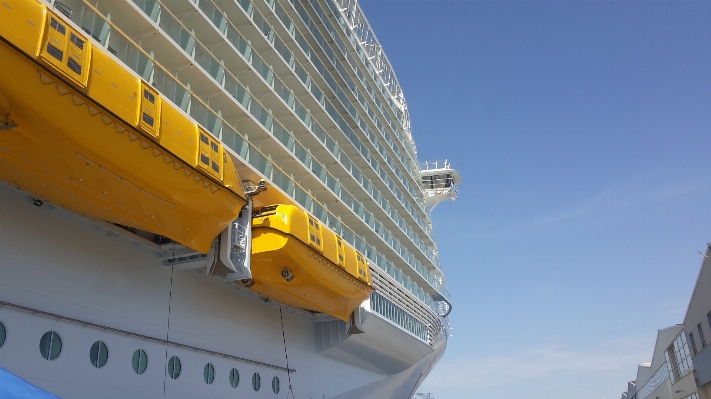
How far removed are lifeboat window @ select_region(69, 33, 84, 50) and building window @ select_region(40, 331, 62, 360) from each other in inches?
185

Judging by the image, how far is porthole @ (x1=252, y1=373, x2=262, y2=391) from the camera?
14.8 meters

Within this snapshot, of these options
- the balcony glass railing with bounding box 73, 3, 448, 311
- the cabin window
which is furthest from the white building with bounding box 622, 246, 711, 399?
the cabin window

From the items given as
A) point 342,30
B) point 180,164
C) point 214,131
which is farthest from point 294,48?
point 180,164

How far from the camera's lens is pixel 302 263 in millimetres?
13484

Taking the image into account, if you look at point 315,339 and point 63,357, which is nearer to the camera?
point 63,357

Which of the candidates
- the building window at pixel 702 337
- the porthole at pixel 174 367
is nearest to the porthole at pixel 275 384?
the porthole at pixel 174 367

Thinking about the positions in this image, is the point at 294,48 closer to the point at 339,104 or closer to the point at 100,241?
the point at 339,104

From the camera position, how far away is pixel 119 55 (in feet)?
36.6

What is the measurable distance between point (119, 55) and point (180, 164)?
295 centimetres

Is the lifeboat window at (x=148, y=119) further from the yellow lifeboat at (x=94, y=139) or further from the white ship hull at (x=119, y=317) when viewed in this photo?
the white ship hull at (x=119, y=317)

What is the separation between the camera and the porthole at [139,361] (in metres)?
11.0

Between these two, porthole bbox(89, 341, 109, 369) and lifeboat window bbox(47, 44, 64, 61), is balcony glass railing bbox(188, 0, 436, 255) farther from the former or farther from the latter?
porthole bbox(89, 341, 109, 369)

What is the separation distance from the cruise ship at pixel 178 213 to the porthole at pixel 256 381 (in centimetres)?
5

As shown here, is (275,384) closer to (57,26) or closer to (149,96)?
(149,96)
